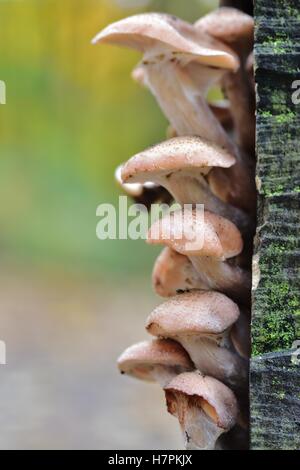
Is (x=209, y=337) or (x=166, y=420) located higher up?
(x=209, y=337)

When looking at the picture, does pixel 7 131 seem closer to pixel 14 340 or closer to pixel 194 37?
pixel 14 340

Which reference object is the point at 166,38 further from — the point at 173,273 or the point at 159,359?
the point at 159,359

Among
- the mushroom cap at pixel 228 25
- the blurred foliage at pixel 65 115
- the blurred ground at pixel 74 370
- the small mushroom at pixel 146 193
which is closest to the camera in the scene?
the mushroom cap at pixel 228 25

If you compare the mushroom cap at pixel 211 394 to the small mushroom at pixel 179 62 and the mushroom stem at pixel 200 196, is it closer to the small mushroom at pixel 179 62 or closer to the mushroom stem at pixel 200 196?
the mushroom stem at pixel 200 196

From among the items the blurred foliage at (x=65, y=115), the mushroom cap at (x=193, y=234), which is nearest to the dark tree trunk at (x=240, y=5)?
the mushroom cap at (x=193, y=234)

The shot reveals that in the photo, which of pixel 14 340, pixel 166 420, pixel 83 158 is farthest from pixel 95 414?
pixel 83 158
